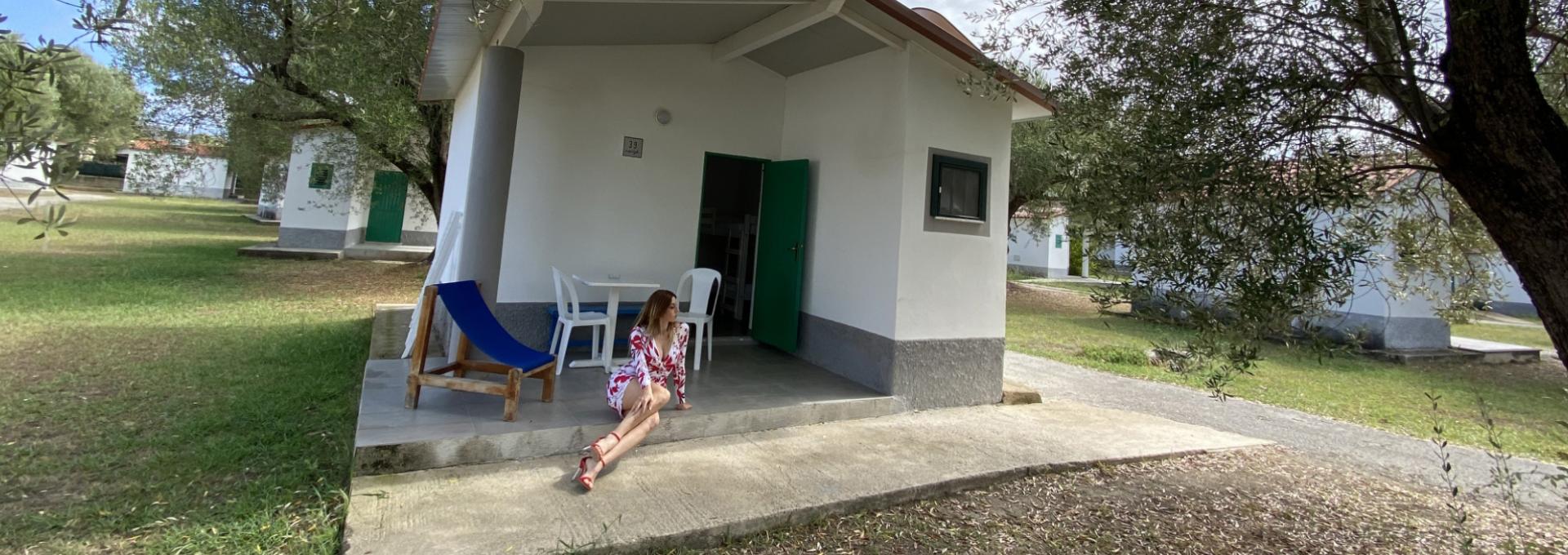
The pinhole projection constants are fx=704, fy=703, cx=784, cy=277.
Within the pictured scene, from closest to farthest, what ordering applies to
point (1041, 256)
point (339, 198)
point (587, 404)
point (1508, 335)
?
point (587, 404), point (1508, 335), point (339, 198), point (1041, 256)

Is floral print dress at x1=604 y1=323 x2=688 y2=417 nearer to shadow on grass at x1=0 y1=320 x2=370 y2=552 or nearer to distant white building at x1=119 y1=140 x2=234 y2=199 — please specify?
shadow on grass at x1=0 y1=320 x2=370 y2=552

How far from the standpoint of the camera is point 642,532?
2965mm

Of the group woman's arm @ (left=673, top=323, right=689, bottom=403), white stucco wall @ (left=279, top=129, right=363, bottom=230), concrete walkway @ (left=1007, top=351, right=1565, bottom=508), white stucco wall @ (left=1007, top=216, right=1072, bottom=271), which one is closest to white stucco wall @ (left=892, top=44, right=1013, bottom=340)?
concrete walkway @ (left=1007, top=351, right=1565, bottom=508)

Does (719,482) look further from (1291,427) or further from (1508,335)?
(1508,335)

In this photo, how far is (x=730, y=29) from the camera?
5852mm

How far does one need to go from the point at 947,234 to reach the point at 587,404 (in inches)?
115

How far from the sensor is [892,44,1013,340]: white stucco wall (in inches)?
206

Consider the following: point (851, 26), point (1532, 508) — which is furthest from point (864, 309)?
point (1532, 508)

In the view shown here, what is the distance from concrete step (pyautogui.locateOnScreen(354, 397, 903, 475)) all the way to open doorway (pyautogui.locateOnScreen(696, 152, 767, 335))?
9.52 ft

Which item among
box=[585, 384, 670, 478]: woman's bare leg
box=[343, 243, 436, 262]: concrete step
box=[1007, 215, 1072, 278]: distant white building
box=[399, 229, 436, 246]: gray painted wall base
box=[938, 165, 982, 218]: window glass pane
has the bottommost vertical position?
box=[585, 384, 670, 478]: woman's bare leg

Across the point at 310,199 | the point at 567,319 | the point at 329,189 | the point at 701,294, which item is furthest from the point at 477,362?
the point at 310,199

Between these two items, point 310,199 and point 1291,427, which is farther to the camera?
point 310,199

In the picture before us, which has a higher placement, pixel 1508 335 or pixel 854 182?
pixel 854 182

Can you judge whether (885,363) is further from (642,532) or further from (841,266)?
(642,532)
